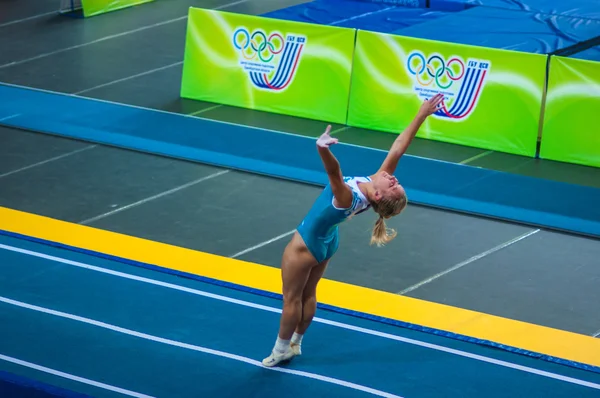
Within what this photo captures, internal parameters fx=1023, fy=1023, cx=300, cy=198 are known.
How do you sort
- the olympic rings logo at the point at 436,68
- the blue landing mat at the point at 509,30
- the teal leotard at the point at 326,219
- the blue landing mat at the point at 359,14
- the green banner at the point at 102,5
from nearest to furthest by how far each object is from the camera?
the teal leotard at the point at 326,219 < the olympic rings logo at the point at 436,68 < the blue landing mat at the point at 509,30 < the blue landing mat at the point at 359,14 < the green banner at the point at 102,5

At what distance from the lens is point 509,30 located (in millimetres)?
14266

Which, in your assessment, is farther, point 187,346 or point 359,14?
point 359,14

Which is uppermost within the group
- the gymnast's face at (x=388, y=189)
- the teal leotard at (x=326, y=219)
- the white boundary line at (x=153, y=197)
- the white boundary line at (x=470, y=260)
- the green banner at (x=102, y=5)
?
the gymnast's face at (x=388, y=189)

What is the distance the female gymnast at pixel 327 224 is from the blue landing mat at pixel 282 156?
3444 millimetres

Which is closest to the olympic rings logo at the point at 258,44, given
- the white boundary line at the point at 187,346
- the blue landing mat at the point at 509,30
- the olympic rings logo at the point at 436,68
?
the olympic rings logo at the point at 436,68

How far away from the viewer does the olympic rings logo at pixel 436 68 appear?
11.7m

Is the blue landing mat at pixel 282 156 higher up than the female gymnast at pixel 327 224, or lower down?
lower down

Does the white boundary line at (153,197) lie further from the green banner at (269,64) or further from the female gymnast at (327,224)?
the female gymnast at (327,224)

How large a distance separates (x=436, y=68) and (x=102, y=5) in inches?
321

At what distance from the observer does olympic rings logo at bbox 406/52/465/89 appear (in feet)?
38.5

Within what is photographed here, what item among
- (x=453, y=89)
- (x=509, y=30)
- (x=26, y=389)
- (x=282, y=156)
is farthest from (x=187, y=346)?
(x=509, y=30)

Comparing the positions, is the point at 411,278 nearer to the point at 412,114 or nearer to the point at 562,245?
the point at 562,245

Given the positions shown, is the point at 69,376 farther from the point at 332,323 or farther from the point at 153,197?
the point at 153,197

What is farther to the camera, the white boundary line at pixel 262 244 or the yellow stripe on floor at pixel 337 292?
the white boundary line at pixel 262 244
